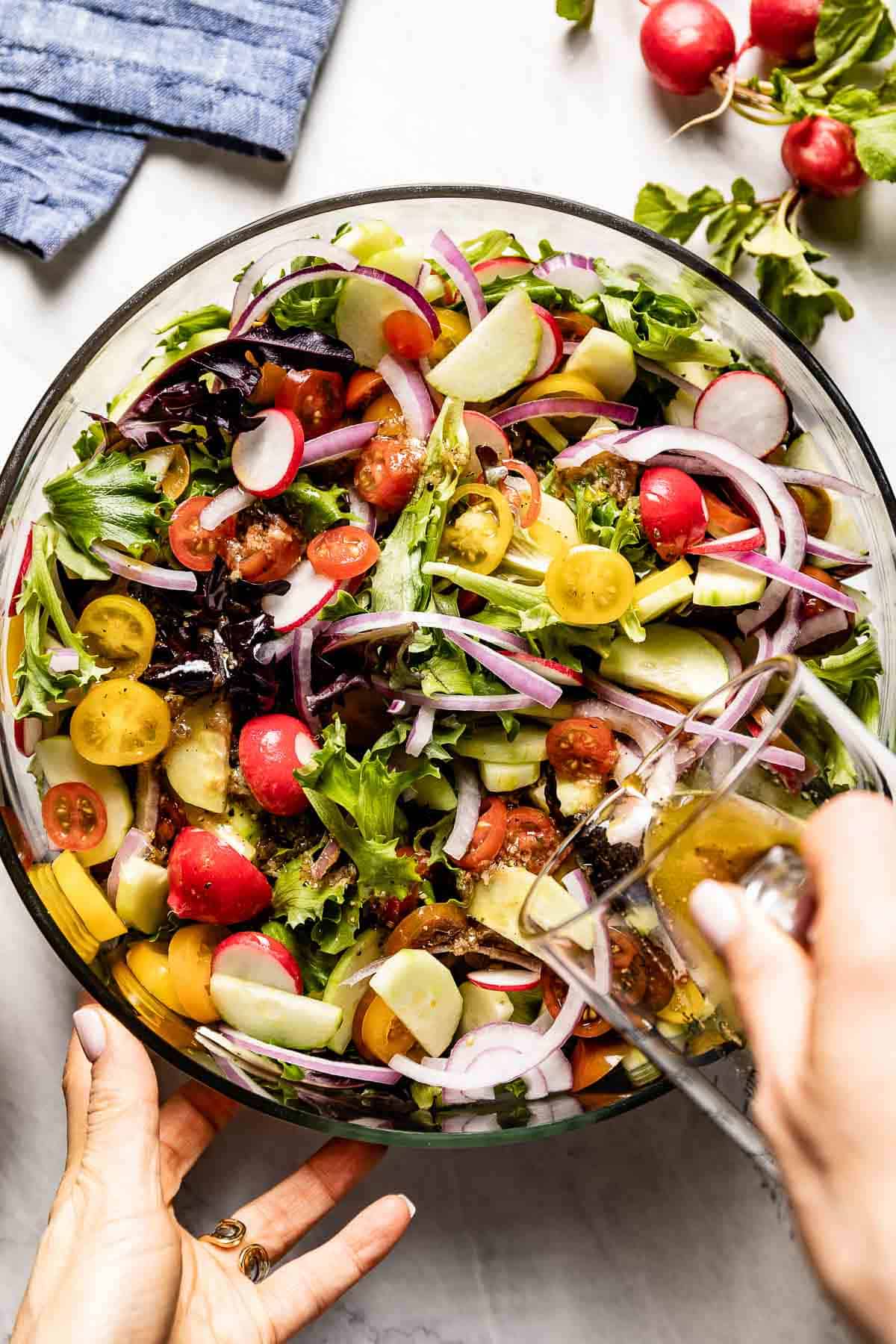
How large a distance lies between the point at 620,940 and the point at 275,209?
5.61ft

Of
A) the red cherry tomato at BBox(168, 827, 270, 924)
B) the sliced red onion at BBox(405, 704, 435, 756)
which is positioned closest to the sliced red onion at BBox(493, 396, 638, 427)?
the sliced red onion at BBox(405, 704, 435, 756)

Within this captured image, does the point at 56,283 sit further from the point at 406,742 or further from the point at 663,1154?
the point at 663,1154

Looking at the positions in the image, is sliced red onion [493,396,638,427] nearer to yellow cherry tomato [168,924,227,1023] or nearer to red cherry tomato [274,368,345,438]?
red cherry tomato [274,368,345,438]

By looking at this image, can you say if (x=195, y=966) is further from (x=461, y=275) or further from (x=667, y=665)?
(x=461, y=275)

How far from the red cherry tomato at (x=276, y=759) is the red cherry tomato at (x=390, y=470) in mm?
419

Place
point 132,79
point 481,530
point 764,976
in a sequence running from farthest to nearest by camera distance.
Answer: point 132,79 → point 481,530 → point 764,976

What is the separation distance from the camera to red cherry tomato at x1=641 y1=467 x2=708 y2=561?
1.92m

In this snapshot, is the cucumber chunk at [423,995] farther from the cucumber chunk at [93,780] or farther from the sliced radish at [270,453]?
the sliced radish at [270,453]

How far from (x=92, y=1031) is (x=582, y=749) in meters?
0.95


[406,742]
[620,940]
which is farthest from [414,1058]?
[620,940]

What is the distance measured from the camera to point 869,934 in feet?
3.27

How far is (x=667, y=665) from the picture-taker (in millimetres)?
1945

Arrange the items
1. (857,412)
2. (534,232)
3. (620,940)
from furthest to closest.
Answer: (857,412), (534,232), (620,940)

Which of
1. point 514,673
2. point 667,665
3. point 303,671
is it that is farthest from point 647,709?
point 303,671
